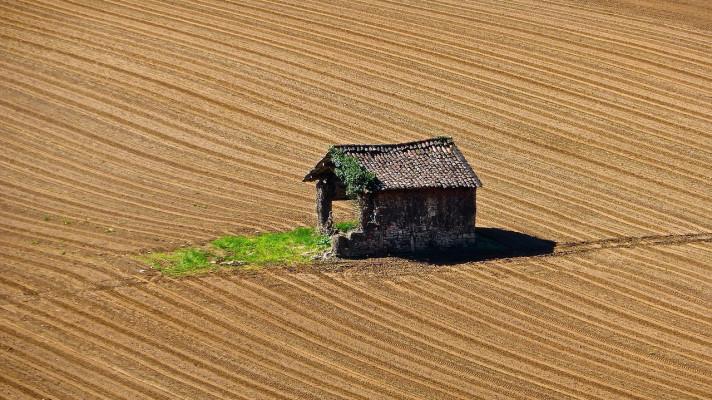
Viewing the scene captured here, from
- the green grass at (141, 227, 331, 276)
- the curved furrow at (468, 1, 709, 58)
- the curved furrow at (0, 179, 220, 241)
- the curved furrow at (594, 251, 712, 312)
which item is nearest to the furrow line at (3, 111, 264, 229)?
the curved furrow at (0, 179, 220, 241)

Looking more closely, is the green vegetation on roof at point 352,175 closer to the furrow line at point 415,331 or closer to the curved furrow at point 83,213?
the furrow line at point 415,331

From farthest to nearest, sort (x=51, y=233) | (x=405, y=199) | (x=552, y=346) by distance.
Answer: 1. (x=51, y=233)
2. (x=405, y=199)
3. (x=552, y=346)

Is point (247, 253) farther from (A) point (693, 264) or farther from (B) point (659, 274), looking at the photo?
(A) point (693, 264)

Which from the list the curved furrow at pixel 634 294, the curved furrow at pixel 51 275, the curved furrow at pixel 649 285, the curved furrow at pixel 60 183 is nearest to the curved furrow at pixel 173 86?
the curved furrow at pixel 60 183

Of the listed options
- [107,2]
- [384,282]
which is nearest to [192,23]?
[107,2]

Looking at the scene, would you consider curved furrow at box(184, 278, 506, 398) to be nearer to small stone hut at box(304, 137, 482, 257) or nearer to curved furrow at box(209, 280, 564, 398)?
curved furrow at box(209, 280, 564, 398)

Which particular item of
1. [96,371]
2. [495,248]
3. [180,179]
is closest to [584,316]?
[495,248]
